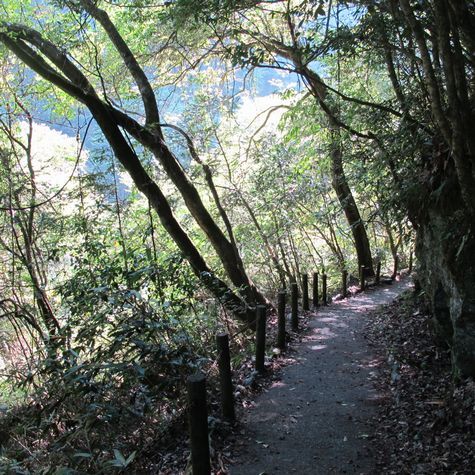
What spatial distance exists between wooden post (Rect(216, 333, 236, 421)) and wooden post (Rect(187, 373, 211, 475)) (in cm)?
138

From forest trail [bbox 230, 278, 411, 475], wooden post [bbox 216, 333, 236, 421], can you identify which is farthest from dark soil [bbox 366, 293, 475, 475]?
wooden post [bbox 216, 333, 236, 421]

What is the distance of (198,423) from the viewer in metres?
3.70

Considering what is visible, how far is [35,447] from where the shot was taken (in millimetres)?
6406

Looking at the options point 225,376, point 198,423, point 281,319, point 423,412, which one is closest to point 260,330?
point 281,319

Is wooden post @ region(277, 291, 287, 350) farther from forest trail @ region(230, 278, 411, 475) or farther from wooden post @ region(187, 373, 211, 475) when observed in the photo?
wooden post @ region(187, 373, 211, 475)

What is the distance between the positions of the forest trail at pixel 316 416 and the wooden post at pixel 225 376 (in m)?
0.29

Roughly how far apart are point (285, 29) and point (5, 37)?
7.80 meters

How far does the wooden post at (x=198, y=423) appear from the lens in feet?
12.1

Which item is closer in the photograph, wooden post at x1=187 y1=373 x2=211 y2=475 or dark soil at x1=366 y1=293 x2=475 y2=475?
wooden post at x1=187 y1=373 x2=211 y2=475

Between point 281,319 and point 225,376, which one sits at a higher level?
point 281,319

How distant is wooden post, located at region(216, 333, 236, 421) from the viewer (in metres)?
5.11

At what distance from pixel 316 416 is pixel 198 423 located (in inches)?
89.0

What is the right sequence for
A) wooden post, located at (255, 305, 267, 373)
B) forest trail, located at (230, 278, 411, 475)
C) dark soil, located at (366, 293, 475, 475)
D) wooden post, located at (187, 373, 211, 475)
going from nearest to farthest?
1. wooden post, located at (187, 373, 211, 475)
2. dark soil, located at (366, 293, 475, 475)
3. forest trail, located at (230, 278, 411, 475)
4. wooden post, located at (255, 305, 267, 373)

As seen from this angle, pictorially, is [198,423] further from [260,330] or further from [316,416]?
[260,330]
